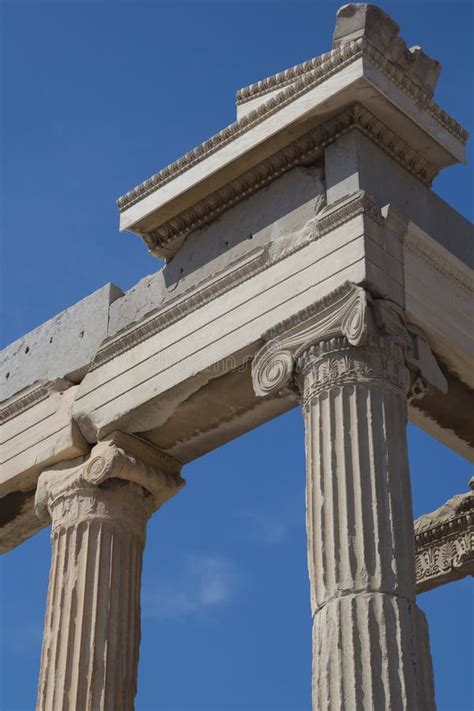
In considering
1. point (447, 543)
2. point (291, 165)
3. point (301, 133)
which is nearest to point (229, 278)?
point (291, 165)

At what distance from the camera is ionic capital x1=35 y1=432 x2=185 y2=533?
17875 millimetres

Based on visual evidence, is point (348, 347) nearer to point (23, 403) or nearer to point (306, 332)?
point (306, 332)

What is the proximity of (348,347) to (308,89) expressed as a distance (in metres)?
3.17

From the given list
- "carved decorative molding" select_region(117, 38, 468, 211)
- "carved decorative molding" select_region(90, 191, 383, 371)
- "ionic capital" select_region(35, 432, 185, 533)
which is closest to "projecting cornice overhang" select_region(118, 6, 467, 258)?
"carved decorative molding" select_region(117, 38, 468, 211)

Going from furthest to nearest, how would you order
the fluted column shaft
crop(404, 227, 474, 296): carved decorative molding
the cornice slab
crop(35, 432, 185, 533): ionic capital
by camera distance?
crop(35, 432, 185, 533): ionic capital, the cornice slab, crop(404, 227, 474, 296): carved decorative molding, the fluted column shaft

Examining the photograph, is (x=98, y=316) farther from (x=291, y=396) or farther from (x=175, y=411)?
(x=291, y=396)

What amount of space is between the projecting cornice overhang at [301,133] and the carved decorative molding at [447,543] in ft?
23.3

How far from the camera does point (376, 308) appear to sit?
15.5 meters

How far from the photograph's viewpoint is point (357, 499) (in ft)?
48.0

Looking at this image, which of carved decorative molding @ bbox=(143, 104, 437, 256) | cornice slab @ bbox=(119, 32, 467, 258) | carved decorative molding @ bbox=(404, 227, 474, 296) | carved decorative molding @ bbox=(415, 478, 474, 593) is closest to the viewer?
carved decorative molding @ bbox=(404, 227, 474, 296)

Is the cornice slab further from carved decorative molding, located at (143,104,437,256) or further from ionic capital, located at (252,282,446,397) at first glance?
ionic capital, located at (252,282,446,397)

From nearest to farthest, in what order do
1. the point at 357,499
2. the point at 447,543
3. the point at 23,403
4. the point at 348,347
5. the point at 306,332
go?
the point at 357,499, the point at 348,347, the point at 306,332, the point at 23,403, the point at 447,543

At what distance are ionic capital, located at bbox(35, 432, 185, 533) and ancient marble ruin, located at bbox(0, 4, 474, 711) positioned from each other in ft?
0.09

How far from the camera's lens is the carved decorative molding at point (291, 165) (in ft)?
55.4
